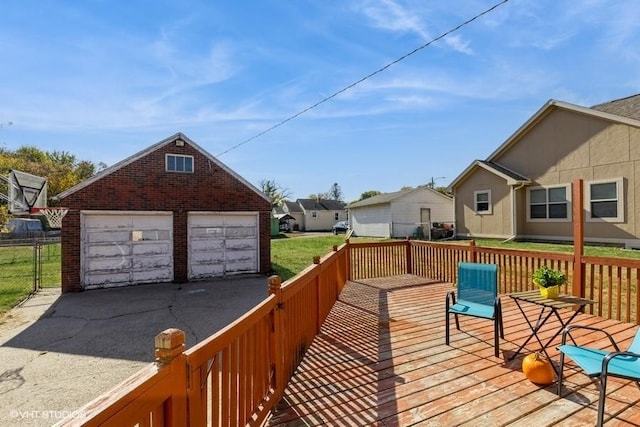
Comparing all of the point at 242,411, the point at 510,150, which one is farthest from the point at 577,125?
the point at 242,411

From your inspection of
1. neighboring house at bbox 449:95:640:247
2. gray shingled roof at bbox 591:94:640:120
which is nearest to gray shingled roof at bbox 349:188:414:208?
neighboring house at bbox 449:95:640:247

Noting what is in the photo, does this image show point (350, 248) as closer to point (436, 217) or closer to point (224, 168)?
point (224, 168)

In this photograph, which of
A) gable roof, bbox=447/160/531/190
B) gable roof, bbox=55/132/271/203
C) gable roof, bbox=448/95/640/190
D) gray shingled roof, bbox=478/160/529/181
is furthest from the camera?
gray shingled roof, bbox=478/160/529/181

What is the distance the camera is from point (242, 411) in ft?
7.26

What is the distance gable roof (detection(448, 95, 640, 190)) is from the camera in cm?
1218

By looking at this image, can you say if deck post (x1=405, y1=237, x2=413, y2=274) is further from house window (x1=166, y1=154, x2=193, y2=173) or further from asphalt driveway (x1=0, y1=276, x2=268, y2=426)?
house window (x1=166, y1=154, x2=193, y2=173)

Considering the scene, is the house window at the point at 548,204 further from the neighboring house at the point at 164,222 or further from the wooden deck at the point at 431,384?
the neighboring house at the point at 164,222

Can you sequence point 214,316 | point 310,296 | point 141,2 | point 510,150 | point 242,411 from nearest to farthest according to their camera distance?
1. point 242,411
2. point 310,296
3. point 214,316
4. point 141,2
5. point 510,150

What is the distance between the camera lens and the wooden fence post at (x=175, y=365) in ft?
4.36

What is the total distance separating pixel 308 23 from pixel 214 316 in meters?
7.31

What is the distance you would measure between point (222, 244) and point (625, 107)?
→ 15994mm

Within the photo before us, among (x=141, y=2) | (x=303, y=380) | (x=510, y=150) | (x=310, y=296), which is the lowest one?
(x=303, y=380)

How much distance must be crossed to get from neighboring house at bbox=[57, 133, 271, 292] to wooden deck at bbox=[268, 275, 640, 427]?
7.28 m

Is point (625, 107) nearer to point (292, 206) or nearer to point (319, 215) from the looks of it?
point (319, 215)
